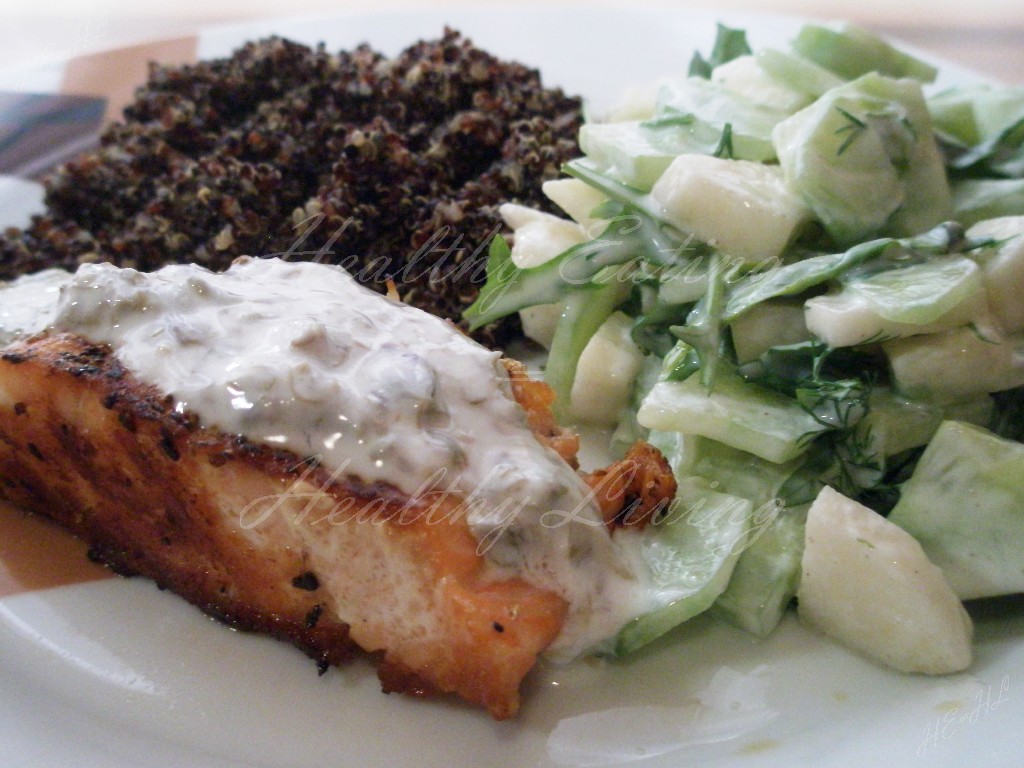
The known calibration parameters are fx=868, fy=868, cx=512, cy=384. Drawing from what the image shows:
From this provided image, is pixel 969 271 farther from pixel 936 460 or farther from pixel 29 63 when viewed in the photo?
pixel 29 63

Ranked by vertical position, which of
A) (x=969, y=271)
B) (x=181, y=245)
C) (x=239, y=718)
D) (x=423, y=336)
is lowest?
(x=239, y=718)

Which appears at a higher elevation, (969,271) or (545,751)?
(969,271)

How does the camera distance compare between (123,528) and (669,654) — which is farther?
(123,528)

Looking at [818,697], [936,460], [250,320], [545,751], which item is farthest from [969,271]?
[250,320]

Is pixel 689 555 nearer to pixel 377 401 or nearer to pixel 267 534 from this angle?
pixel 377 401

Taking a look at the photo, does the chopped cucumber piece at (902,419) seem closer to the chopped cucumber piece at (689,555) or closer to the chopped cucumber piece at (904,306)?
the chopped cucumber piece at (904,306)

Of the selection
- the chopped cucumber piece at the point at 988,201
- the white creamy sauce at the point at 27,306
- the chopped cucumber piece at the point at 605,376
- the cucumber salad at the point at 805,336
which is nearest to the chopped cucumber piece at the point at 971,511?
the cucumber salad at the point at 805,336
